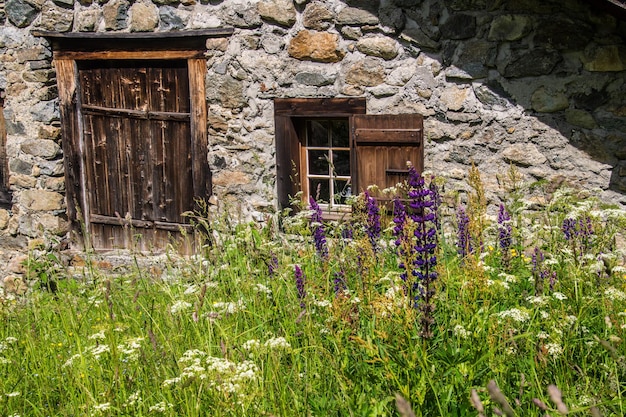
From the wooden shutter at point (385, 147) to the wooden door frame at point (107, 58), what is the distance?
4.93 feet

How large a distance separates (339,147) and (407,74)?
3.41 ft

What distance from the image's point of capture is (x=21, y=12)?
734cm

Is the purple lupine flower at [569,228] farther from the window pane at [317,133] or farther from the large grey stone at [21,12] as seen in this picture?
the large grey stone at [21,12]

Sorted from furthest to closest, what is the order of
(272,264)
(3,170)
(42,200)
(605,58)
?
(3,170) → (42,200) → (605,58) → (272,264)

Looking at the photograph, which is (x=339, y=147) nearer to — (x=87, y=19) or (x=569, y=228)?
(x=87, y=19)

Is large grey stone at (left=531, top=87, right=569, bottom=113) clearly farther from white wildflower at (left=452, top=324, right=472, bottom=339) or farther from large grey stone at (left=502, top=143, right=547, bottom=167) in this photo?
white wildflower at (left=452, top=324, right=472, bottom=339)

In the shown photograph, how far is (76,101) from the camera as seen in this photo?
295 inches

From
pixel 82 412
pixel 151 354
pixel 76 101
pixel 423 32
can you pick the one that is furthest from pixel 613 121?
pixel 76 101

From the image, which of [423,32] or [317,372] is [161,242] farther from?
[317,372]

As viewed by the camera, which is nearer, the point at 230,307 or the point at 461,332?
the point at 461,332

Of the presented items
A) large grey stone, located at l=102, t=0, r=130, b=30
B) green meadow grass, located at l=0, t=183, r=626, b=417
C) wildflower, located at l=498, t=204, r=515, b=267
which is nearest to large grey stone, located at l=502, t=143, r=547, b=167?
green meadow grass, located at l=0, t=183, r=626, b=417

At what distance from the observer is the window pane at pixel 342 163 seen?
6.63 m

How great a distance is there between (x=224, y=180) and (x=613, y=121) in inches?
130

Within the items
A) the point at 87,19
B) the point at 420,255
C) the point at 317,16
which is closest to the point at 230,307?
the point at 420,255
